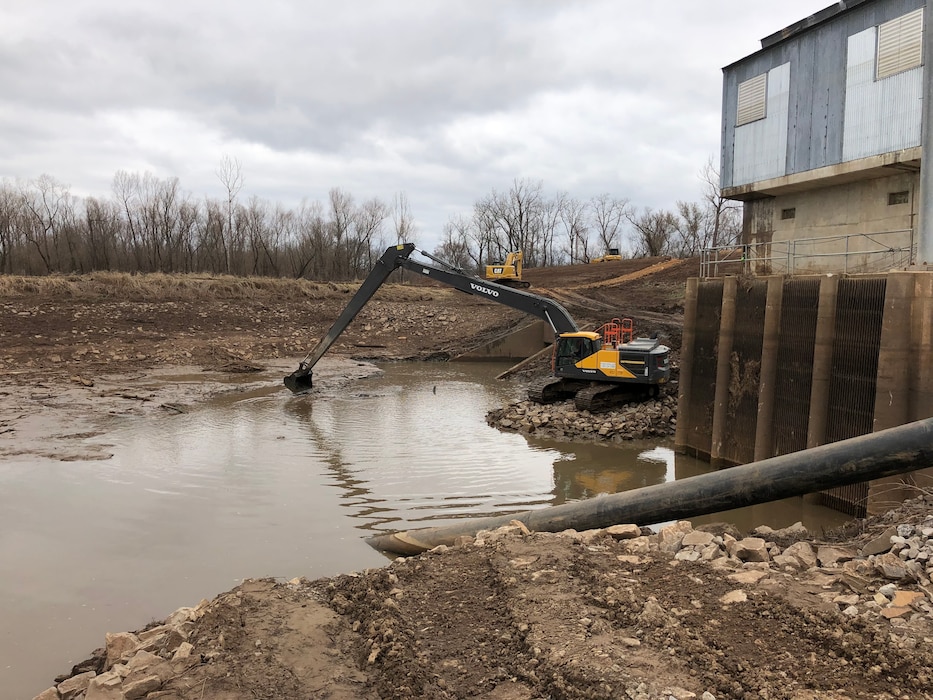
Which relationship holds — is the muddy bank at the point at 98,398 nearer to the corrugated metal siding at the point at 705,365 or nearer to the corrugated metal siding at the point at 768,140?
the corrugated metal siding at the point at 705,365

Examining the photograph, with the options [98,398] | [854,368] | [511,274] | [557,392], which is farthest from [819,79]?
[98,398]

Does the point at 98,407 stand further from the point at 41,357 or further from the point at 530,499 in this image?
the point at 530,499

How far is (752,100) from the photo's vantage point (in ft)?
48.9

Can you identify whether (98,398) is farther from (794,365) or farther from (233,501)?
(794,365)

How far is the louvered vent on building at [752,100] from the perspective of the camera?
1463 cm

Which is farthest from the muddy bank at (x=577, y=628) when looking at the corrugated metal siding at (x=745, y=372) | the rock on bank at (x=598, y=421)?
the rock on bank at (x=598, y=421)

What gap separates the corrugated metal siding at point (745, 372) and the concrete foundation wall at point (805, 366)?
0.02 metres

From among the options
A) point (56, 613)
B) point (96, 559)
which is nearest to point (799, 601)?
point (56, 613)

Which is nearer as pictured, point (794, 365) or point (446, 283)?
point (794, 365)

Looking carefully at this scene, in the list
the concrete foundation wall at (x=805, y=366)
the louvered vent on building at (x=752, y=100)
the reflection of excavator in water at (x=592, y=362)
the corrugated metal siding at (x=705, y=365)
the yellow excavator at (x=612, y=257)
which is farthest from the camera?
the yellow excavator at (x=612, y=257)

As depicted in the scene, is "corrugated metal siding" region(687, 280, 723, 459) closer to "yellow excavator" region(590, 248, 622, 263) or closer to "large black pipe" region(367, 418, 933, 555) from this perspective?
"large black pipe" region(367, 418, 933, 555)

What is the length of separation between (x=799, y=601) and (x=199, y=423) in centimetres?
1544

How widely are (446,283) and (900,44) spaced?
12.3 m

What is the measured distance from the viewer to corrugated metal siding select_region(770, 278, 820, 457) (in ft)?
35.0
